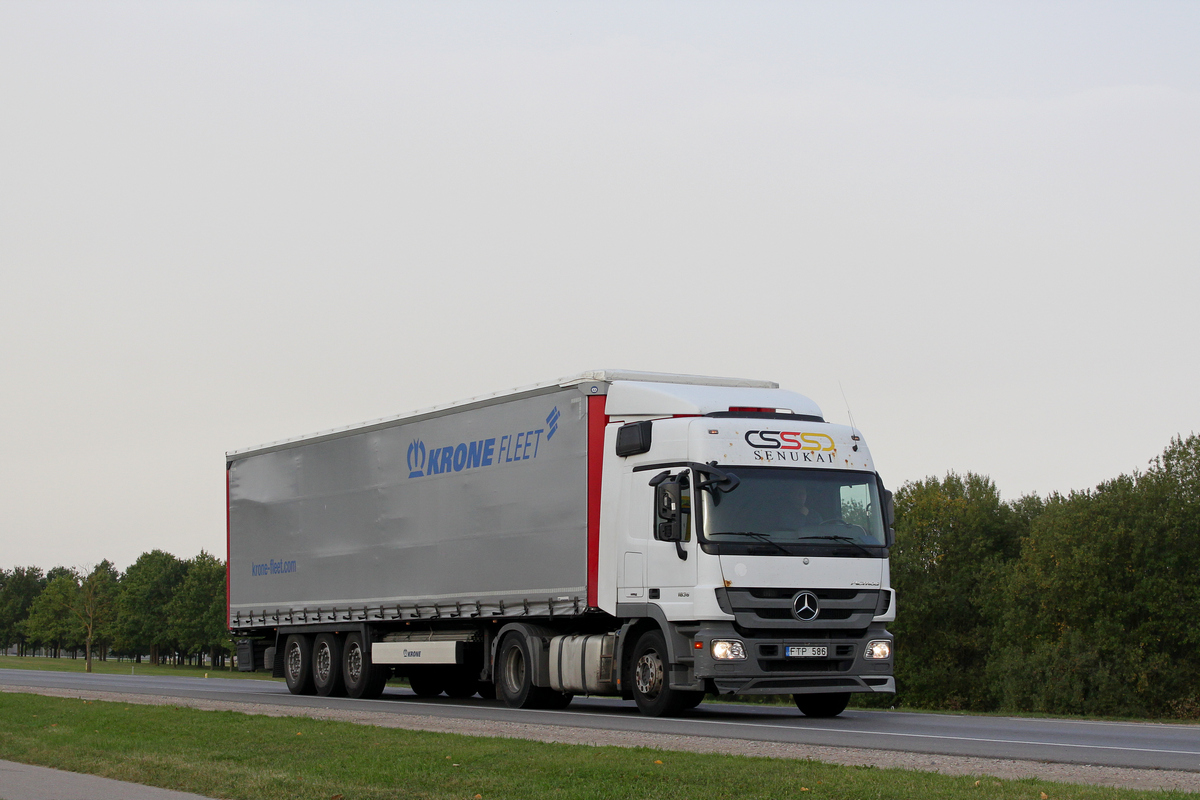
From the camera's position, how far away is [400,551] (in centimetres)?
2183

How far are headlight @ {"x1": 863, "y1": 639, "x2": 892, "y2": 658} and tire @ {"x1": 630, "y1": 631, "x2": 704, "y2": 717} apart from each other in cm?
213

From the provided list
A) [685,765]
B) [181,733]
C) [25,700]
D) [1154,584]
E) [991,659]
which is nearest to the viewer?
[685,765]

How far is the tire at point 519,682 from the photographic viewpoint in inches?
743

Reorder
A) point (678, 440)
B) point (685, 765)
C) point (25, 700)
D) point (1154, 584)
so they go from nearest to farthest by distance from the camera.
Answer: point (685, 765) < point (678, 440) < point (25, 700) < point (1154, 584)

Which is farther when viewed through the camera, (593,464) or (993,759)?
(593,464)

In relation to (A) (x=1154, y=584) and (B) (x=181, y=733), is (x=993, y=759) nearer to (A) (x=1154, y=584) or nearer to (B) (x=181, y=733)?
(B) (x=181, y=733)

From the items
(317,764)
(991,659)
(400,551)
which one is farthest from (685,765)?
(991,659)

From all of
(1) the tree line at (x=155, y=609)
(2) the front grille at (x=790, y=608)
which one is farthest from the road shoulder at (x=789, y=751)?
(1) the tree line at (x=155, y=609)

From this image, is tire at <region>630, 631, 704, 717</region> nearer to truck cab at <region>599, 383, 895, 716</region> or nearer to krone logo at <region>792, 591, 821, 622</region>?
truck cab at <region>599, 383, 895, 716</region>

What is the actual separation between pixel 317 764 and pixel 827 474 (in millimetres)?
7950

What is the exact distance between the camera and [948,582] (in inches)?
3132

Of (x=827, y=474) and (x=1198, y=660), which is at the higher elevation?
(x=827, y=474)

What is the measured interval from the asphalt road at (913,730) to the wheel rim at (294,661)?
3750mm

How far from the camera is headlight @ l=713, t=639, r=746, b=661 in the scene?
627 inches
